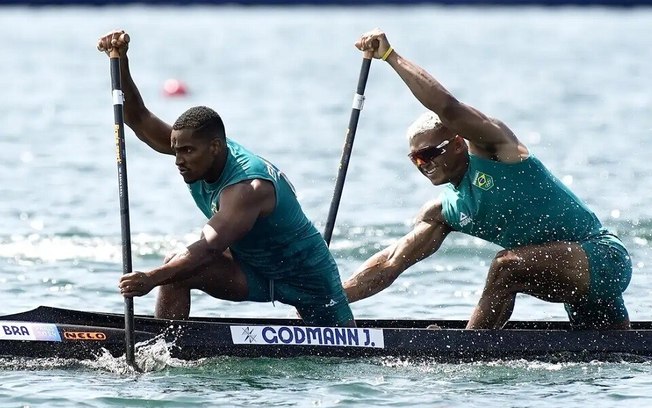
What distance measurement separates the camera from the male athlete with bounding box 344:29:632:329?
401 inches

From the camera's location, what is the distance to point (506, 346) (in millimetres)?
10234

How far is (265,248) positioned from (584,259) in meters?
2.30

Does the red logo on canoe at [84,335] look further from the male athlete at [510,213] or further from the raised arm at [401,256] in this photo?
the male athlete at [510,213]

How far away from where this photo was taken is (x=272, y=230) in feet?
32.5

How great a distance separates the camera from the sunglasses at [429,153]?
1027 cm

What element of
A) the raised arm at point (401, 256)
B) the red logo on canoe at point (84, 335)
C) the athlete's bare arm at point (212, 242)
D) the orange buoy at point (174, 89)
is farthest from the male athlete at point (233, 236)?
the orange buoy at point (174, 89)

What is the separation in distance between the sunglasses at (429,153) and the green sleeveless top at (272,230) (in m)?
0.91

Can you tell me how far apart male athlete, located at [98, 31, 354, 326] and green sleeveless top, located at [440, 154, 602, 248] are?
112 centimetres

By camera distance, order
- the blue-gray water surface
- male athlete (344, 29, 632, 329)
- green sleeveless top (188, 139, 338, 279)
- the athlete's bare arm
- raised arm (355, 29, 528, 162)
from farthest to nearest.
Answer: male athlete (344, 29, 632, 329) → raised arm (355, 29, 528, 162) → the blue-gray water surface → green sleeveless top (188, 139, 338, 279) → the athlete's bare arm

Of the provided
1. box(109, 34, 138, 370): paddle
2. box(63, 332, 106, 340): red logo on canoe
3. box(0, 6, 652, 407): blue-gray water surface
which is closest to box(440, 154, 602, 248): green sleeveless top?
box(0, 6, 652, 407): blue-gray water surface

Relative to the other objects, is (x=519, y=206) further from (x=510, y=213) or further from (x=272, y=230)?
(x=272, y=230)

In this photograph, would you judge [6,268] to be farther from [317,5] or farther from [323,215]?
[317,5]

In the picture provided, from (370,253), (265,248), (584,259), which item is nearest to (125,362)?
(265,248)

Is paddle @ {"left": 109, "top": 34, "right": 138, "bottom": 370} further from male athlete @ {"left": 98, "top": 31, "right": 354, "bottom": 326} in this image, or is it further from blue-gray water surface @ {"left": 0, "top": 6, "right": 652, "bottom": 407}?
blue-gray water surface @ {"left": 0, "top": 6, "right": 652, "bottom": 407}
